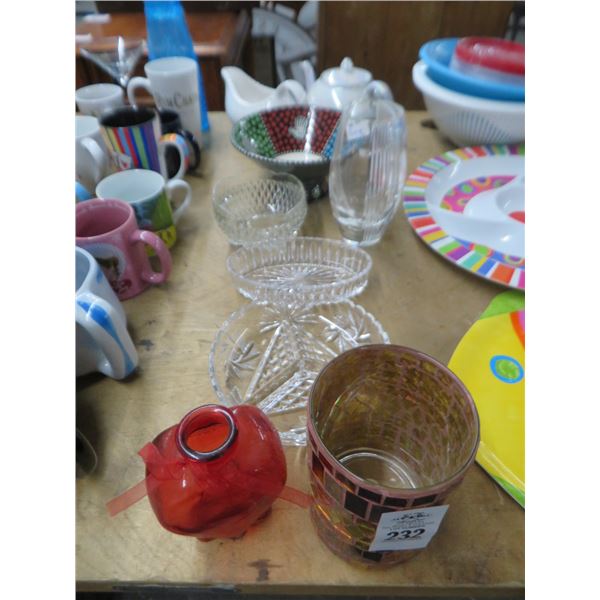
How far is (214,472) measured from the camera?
209 mm

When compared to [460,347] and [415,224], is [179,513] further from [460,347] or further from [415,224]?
[415,224]

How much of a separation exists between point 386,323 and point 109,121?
15.5 inches

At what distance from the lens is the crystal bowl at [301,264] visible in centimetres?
40

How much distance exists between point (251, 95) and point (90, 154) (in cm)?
31

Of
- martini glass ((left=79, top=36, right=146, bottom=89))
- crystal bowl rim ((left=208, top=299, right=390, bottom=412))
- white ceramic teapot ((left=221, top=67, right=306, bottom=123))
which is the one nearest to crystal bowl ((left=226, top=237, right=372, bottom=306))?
crystal bowl rim ((left=208, top=299, right=390, bottom=412))

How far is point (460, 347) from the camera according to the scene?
352 mm

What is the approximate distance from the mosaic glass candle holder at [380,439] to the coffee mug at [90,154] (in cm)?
41

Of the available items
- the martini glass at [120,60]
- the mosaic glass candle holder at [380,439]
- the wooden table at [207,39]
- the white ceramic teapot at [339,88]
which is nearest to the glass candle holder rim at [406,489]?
the mosaic glass candle holder at [380,439]

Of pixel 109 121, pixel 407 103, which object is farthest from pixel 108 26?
pixel 109 121

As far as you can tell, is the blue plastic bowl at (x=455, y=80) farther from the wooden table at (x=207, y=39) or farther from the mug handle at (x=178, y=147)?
the wooden table at (x=207, y=39)

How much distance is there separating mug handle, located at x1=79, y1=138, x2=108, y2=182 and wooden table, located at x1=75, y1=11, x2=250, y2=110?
796mm

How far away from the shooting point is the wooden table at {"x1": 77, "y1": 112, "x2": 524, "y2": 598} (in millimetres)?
240

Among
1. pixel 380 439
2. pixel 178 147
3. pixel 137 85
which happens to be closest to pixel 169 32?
pixel 137 85

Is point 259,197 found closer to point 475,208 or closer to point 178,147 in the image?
point 178,147
